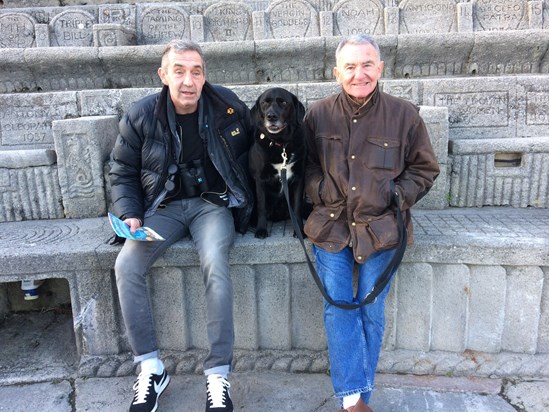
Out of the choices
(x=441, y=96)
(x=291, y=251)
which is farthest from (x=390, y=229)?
(x=441, y=96)

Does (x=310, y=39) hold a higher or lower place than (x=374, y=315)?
higher

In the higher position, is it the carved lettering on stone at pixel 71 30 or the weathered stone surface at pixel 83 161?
the carved lettering on stone at pixel 71 30

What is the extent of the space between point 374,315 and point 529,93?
103 inches

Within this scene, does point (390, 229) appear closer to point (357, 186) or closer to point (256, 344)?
point (357, 186)

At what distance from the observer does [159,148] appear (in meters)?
2.63

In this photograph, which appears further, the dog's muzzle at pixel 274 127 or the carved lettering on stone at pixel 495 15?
the carved lettering on stone at pixel 495 15

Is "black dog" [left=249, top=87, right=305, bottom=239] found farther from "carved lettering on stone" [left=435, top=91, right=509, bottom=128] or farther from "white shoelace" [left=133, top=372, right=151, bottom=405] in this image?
"carved lettering on stone" [left=435, top=91, right=509, bottom=128]

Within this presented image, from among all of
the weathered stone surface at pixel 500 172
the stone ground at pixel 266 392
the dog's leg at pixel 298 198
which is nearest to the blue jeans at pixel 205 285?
the stone ground at pixel 266 392

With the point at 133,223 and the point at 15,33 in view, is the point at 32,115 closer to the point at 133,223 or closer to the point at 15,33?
the point at 133,223

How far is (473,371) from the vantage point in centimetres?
265

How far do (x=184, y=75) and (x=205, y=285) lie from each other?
1.25 meters

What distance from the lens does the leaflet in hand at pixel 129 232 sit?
240 centimetres

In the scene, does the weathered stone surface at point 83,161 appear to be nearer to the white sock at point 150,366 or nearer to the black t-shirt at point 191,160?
the black t-shirt at point 191,160

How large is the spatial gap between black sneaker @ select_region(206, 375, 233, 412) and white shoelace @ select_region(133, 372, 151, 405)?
364 mm
